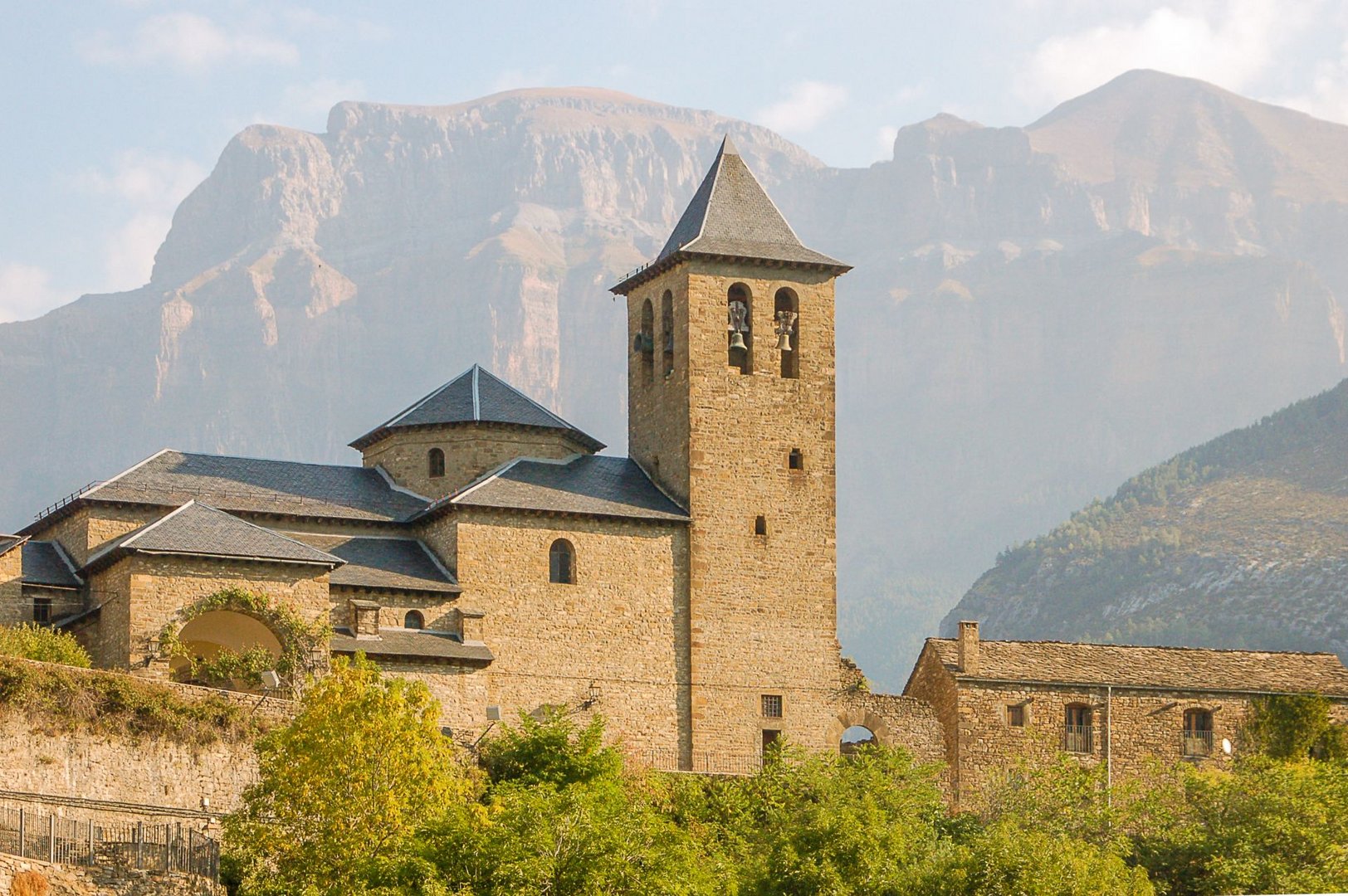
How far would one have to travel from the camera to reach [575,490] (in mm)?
54406

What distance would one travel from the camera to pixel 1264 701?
56469 mm

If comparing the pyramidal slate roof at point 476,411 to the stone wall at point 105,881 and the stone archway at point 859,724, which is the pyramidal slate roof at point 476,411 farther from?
the stone wall at point 105,881

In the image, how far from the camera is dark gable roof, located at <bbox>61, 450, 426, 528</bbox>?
53.3m

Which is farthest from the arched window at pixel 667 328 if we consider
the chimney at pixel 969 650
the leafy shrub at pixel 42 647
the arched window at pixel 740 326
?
the leafy shrub at pixel 42 647

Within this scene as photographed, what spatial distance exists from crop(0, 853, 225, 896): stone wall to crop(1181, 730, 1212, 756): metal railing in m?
26.1

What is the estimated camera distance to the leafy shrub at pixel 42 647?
45312 mm

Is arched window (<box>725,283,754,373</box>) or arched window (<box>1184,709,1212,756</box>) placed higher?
arched window (<box>725,283,754,373</box>)

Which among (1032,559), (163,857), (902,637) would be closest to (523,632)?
(163,857)

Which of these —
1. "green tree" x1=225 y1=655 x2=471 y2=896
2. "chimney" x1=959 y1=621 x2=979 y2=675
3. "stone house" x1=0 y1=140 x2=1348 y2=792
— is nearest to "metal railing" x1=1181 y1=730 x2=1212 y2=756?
"stone house" x1=0 y1=140 x2=1348 y2=792

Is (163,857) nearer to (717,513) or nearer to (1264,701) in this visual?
(717,513)

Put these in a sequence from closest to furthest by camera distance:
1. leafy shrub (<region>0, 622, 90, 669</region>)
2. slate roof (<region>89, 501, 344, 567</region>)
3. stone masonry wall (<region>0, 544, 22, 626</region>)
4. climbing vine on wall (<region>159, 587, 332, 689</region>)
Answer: leafy shrub (<region>0, 622, 90, 669</region>) < climbing vine on wall (<region>159, 587, 332, 689</region>) < slate roof (<region>89, 501, 344, 567</region>) < stone masonry wall (<region>0, 544, 22, 626</region>)

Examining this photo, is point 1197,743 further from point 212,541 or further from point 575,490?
point 212,541

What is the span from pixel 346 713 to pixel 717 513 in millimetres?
16388

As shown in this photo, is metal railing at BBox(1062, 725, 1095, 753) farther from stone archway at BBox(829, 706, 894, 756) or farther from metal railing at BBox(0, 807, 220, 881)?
metal railing at BBox(0, 807, 220, 881)
